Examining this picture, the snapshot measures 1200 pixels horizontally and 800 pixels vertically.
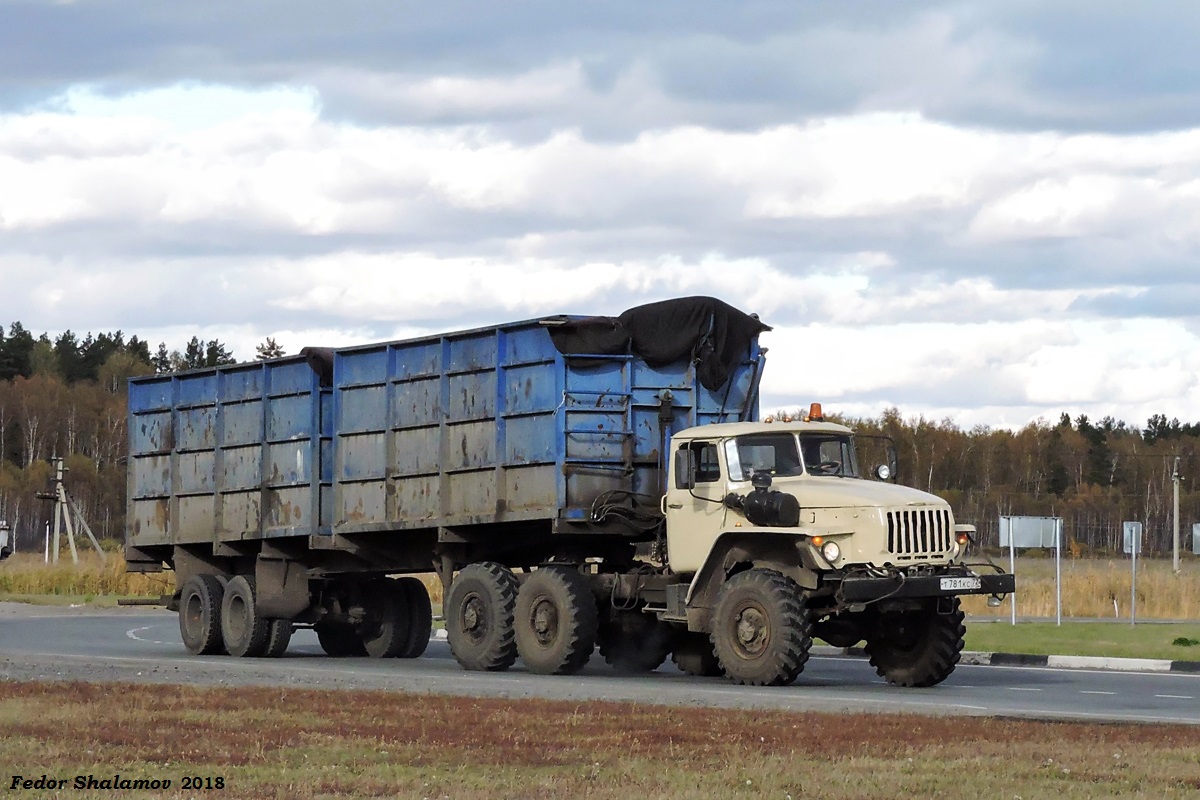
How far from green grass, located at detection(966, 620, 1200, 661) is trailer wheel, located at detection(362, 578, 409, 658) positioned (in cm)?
795

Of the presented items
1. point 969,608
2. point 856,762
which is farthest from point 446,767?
point 969,608

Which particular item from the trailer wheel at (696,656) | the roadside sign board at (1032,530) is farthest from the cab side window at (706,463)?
the roadside sign board at (1032,530)

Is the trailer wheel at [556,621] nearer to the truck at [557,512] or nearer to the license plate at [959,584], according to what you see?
the truck at [557,512]

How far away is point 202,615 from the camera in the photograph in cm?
2681

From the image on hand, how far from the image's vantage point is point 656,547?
21469 millimetres

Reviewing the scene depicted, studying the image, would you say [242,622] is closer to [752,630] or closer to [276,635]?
[276,635]

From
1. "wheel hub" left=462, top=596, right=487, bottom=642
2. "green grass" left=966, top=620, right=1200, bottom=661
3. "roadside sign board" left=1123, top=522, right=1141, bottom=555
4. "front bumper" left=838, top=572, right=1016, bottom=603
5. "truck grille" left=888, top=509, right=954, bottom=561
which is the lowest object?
"green grass" left=966, top=620, right=1200, bottom=661

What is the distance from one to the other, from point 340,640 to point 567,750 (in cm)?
1577

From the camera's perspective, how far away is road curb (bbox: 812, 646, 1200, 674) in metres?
23.7

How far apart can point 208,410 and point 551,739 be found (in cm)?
1594

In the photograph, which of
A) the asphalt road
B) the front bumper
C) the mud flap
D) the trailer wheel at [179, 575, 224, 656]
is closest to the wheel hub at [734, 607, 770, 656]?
the asphalt road

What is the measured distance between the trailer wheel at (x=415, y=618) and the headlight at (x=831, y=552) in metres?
8.75

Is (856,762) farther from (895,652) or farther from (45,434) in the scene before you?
(45,434)

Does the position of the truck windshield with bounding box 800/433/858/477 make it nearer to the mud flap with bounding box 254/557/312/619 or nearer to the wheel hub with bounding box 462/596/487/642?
the wheel hub with bounding box 462/596/487/642
